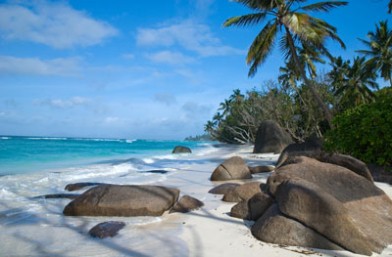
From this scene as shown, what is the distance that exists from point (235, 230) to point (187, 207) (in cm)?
158

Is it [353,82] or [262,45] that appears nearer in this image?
[262,45]

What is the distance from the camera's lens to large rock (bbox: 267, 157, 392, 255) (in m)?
3.90

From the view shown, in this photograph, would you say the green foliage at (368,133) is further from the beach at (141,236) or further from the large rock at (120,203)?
the large rock at (120,203)

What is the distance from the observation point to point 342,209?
13.2 feet

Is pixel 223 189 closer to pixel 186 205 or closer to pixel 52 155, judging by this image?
pixel 186 205

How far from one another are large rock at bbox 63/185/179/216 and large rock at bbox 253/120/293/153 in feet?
62.6

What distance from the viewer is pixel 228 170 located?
10234mm

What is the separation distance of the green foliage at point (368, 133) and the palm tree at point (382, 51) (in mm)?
24787

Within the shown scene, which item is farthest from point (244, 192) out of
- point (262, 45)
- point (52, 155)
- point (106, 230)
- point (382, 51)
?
point (382, 51)

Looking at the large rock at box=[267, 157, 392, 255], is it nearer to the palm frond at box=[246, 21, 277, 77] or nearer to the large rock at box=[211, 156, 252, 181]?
the large rock at box=[211, 156, 252, 181]

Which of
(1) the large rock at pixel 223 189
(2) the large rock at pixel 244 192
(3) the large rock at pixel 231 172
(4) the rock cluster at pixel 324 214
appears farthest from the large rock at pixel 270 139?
(4) the rock cluster at pixel 324 214

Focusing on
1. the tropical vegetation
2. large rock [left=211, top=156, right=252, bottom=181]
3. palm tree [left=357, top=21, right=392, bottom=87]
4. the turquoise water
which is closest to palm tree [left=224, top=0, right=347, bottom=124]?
the tropical vegetation

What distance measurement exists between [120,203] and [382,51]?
33.0m

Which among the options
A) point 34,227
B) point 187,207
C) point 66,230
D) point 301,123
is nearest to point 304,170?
point 187,207
